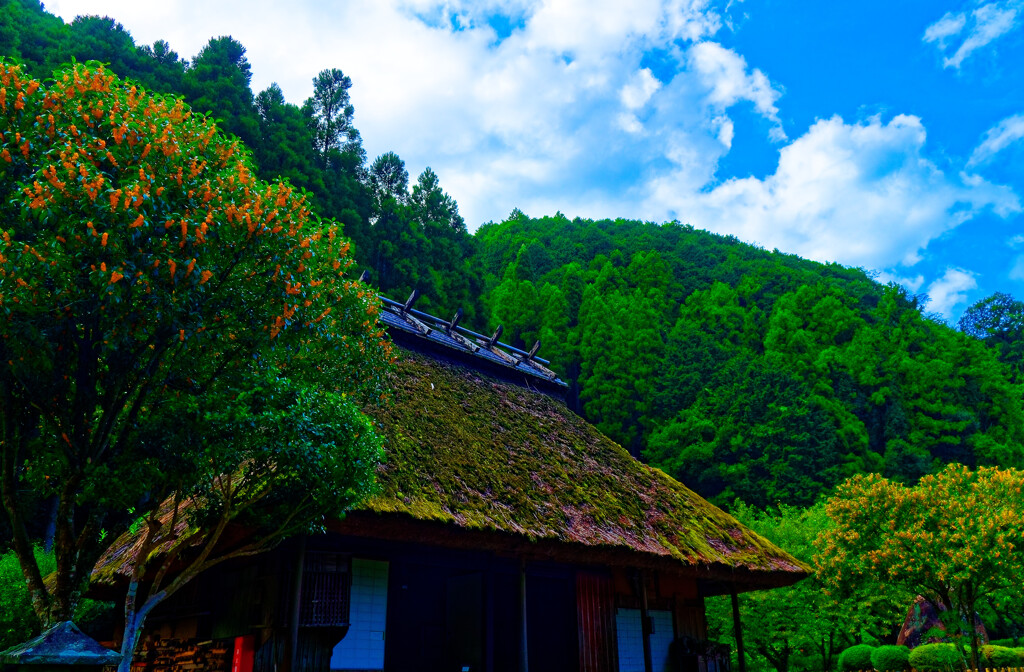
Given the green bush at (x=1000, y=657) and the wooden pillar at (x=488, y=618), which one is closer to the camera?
the wooden pillar at (x=488, y=618)

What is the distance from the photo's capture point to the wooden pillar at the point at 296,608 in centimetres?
674

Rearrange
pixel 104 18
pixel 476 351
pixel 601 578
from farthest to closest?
1. pixel 104 18
2. pixel 476 351
3. pixel 601 578

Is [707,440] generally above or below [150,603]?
above

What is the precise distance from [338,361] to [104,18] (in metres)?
22.6

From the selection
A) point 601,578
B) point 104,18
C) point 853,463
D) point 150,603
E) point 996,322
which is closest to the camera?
point 150,603

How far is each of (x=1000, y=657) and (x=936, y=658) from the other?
220 cm

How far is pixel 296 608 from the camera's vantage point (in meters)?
6.83

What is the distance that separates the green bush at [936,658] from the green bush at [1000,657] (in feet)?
2.70

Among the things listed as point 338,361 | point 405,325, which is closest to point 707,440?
point 405,325

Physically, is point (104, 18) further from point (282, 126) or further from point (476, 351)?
point (476, 351)

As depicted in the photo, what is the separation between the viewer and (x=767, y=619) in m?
14.5

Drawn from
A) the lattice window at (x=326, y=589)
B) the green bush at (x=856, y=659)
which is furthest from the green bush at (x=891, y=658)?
the lattice window at (x=326, y=589)

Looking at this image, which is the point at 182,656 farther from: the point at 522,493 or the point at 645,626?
the point at 645,626

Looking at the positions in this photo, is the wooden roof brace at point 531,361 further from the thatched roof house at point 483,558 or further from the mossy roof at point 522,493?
the thatched roof house at point 483,558
